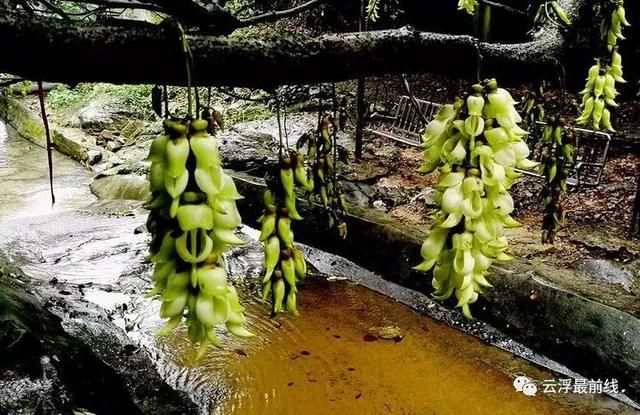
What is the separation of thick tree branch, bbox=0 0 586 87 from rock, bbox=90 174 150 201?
7.31 meters

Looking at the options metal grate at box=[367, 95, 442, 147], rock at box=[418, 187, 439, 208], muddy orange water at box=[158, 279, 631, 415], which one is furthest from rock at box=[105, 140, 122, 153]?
muddy orange water at box=[158, 279, 631, 415]

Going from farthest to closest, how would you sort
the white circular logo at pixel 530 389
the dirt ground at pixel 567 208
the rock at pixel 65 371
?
the dirt ground at pixel 567 208 → the white circular logo at pixel 530 389 → the rock at pixel 65 371

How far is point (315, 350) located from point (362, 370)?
1.48ft

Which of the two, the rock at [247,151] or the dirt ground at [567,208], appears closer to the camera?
the dirt ground at [567,208]

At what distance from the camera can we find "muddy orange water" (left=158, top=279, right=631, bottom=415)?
4.05 metres

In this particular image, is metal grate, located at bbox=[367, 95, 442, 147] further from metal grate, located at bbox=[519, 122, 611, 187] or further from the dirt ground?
metal grate, located at bbox=[519, 122, 611, 187]

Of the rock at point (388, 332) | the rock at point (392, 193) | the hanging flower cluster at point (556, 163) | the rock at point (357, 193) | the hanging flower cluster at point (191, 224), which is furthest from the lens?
the rock at point (392, 193)

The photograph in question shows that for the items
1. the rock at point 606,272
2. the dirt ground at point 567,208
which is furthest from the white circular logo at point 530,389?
the dirt ground at point 567,208

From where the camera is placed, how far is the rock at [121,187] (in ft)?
27.9

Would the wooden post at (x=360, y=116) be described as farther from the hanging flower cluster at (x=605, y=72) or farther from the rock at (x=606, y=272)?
the hanging flower cluster at (x=605, y=72)

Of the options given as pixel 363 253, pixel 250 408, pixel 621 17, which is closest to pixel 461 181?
pixel 621 17

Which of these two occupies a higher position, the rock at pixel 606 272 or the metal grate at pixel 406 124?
the metal grate at pixel 406 124

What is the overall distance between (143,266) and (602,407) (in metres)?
4.35

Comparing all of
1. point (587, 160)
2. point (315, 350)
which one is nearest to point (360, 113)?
point (587, 160)
